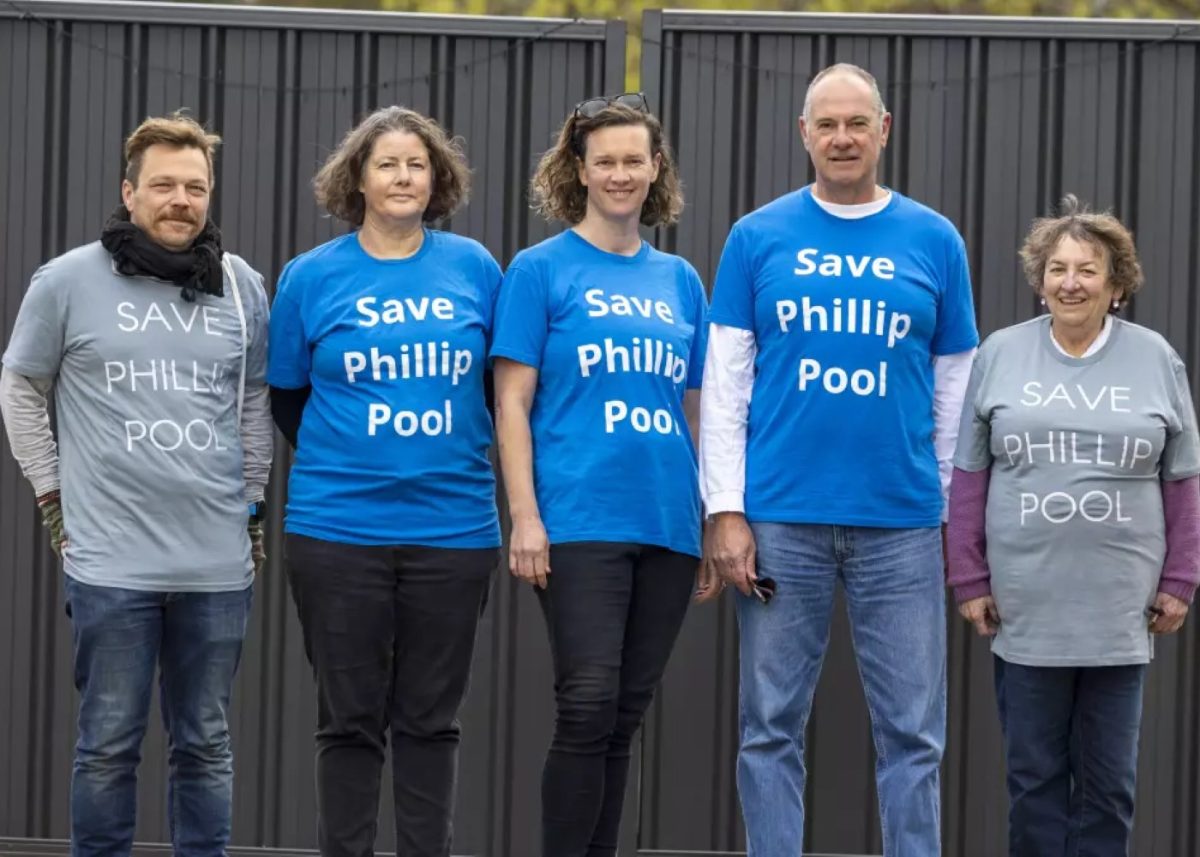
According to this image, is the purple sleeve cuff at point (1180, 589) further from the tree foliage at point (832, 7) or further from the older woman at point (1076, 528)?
the tree foliage at point (832, 7)

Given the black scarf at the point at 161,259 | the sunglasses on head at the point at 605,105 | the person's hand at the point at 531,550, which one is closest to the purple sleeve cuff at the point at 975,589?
the person's hand at the point at 531,550

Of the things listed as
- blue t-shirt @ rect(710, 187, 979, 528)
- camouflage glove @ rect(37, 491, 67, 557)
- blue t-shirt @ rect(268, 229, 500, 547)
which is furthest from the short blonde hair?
blue t-shirt @ rect(710, 187, 979, 528)

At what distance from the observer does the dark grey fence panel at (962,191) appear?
4.87 metres

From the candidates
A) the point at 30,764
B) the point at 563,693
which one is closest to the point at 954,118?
the point at 563,693

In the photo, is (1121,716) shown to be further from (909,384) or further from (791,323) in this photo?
(791,323)

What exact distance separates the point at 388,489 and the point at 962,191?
2082mm

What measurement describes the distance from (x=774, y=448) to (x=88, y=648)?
152 cm

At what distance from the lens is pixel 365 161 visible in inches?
151

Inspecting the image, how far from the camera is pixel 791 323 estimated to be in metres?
3.68

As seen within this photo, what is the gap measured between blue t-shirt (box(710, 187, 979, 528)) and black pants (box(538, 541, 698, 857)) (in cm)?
28

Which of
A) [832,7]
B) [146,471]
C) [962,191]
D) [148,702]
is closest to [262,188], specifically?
[146,471]

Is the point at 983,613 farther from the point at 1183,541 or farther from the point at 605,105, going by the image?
the point at 605,105

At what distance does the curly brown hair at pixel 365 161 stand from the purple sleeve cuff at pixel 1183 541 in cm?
182

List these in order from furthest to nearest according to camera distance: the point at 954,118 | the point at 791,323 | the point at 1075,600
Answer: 1. the point at 954,118
2. the point at 1075,600
3. the point at 791,323
